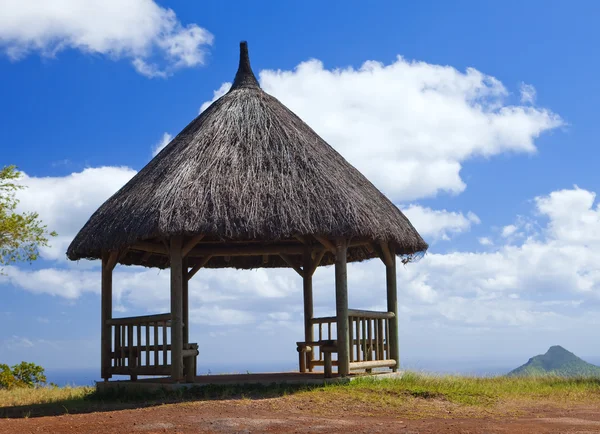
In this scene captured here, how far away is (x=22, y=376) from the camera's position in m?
19.1

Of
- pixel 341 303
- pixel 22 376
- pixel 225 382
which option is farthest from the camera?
pixel 22 376

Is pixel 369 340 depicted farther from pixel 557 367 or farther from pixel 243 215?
pixel 557 367

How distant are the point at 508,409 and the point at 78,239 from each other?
8.02 meters

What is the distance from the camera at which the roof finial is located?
631 inches

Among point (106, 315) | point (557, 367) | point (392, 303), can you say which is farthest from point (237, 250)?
point (557, 367)

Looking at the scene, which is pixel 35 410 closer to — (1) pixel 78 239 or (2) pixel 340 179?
(1) pixel 78 239

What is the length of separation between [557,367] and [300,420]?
21.5 metres

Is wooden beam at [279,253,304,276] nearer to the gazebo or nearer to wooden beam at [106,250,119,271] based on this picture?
the gazebo

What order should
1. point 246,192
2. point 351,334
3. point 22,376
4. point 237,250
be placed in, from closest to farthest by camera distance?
point 246,192 → point 351,334 → point 237,250 → point 22,376

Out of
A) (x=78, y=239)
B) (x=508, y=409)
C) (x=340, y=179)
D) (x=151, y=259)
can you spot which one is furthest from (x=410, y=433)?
(x=151, y=259)

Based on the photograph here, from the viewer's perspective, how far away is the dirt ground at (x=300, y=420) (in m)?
9.12

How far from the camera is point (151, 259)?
57.4ft

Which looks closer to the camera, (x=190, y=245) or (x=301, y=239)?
(x=190, y=245)

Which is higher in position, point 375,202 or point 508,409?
point 375,202
